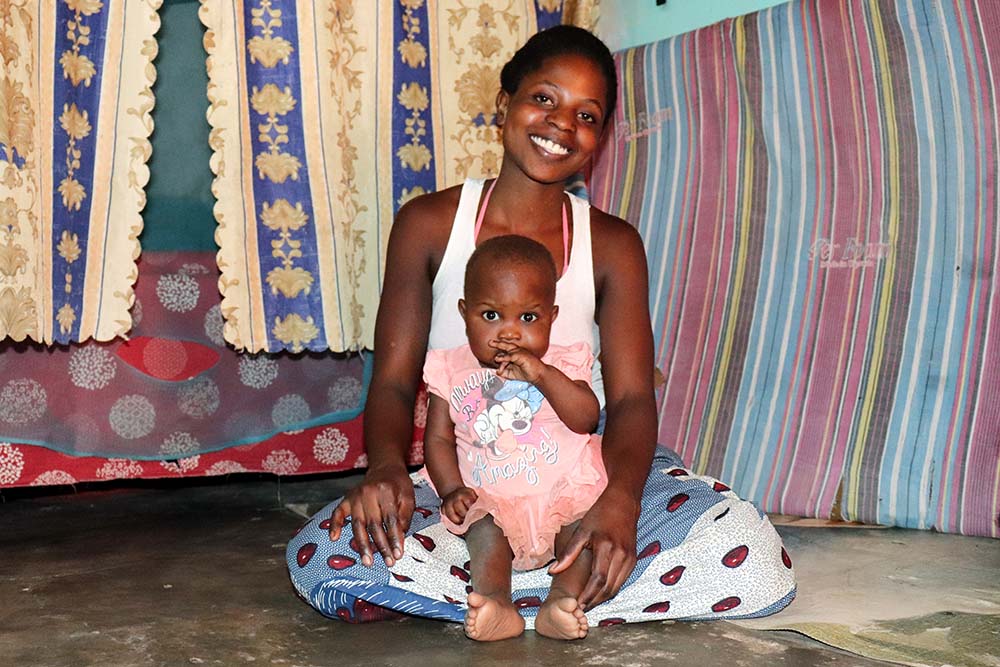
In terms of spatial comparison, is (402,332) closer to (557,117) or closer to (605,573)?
(557,117)

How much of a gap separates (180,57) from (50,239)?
0.66 metres

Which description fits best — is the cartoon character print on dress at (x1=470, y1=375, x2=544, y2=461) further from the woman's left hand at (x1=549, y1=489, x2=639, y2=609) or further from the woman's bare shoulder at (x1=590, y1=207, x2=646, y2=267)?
the woman's bare shoulder at (x1=590, y1=207, x2=646, y2=267)

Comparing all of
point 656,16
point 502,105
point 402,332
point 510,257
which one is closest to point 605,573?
point 510,257

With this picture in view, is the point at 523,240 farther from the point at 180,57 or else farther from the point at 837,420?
the point at 180,57

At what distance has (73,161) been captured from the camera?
278 centimetres

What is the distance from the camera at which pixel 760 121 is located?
2910mm

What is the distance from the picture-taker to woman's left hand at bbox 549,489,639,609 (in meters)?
1.84

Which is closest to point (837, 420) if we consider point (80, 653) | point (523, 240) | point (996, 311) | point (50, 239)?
point (996, 311)

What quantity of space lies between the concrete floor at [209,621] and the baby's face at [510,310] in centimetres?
51

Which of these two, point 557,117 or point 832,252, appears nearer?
point 557,117

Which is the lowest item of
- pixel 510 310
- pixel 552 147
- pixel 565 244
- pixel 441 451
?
pixel 441 451

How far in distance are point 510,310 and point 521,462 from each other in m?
0.27

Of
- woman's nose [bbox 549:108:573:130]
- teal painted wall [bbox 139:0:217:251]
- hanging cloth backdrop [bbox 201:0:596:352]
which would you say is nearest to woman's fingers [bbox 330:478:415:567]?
woman's nose [bbox 549:108:573:130]

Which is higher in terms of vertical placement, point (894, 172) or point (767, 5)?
point (767, 5)
